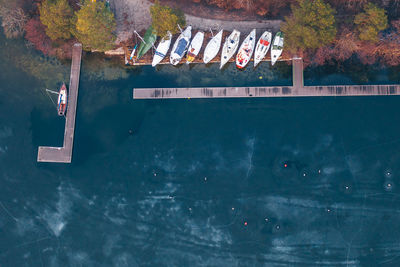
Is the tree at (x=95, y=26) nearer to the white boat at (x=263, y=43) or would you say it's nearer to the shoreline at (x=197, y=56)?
the shoreline at (x=197, y=56)

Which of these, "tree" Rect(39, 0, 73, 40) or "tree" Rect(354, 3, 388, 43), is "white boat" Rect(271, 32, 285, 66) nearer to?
"tree" Rect(354, 3, 388, 43)

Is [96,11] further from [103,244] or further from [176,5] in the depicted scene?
[103,244]

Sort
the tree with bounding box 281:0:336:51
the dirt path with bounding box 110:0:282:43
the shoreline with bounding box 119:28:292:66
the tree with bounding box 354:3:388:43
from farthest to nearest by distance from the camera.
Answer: the dirt path with bounding box 110:0:282:43, the shoreline with bounding box 119:28:292:66, the tree with bounding box 281:0:336:51, the tree with bounding box 354:3:388:43

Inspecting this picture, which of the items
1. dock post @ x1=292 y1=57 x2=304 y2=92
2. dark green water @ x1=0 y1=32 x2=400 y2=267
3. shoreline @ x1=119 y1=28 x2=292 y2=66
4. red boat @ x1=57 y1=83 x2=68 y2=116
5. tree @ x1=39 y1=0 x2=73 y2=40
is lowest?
dark green water @ x1=0 y1=32 x2=400 y2=267

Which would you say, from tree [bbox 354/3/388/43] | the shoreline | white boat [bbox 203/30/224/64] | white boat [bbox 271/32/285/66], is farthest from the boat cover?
tree [bbox 354/3/388/43]

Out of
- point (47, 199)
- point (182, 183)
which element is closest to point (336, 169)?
point (182, 183)

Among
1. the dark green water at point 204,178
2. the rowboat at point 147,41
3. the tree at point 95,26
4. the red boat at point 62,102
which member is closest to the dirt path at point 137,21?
the rowboat at point 147,41

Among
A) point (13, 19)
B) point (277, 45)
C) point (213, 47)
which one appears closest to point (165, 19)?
point (213, 47)
